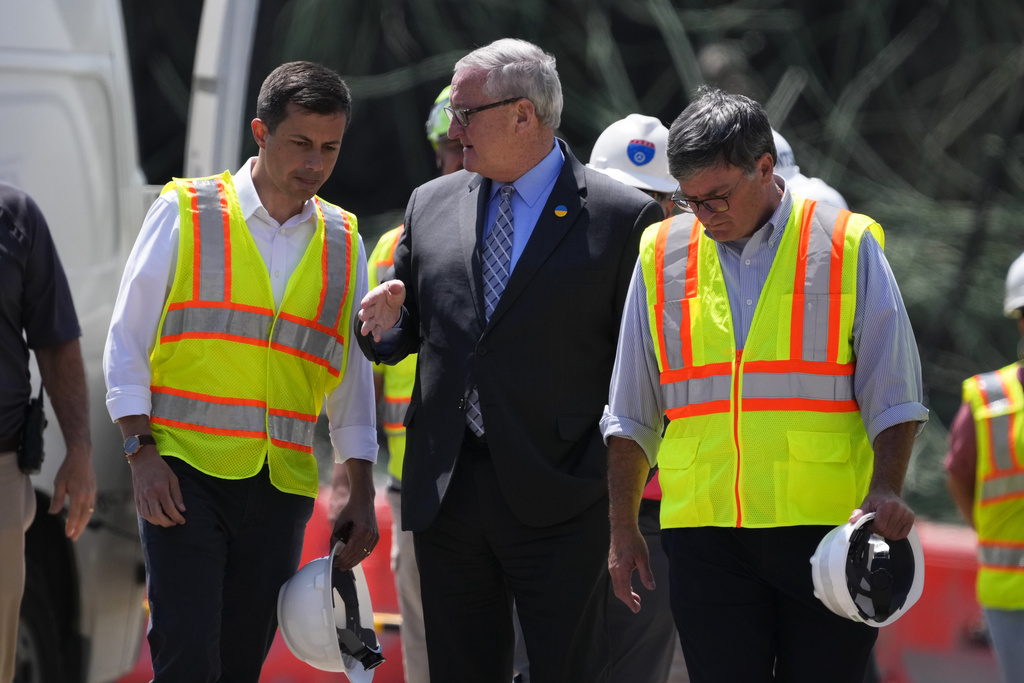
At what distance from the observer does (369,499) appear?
3.99 metres

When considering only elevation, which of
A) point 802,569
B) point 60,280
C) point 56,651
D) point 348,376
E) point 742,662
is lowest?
point 56,651

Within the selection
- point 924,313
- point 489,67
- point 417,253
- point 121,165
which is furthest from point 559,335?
→ point 924,313

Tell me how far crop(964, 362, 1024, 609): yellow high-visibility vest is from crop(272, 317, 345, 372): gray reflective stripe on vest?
2037 mm

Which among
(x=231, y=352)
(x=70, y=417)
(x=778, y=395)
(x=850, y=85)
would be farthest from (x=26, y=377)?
(x=850, y=85)

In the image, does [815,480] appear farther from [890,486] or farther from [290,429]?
[290,429]

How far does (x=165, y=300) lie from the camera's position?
3736 mm

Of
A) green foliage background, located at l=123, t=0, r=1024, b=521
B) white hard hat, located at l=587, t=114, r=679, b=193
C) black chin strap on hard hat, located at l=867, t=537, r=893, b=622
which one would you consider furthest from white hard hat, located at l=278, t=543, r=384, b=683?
green foliage background, located at l=123, t=0, r=1024, b=521

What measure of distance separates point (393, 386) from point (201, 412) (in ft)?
4.63

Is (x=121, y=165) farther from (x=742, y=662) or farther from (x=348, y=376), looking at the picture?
(x=742, y=662)

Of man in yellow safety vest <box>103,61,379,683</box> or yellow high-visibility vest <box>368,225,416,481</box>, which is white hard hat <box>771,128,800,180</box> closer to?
yellow high-visibility vest <box>368,225,416,481</box>

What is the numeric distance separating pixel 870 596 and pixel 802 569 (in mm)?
220

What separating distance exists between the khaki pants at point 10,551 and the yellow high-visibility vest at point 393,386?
141 centimetres

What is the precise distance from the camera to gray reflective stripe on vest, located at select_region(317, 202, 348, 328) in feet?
12.9

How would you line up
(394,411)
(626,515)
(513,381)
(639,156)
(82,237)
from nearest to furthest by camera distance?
1. (626,515)
2. (513,381)
3. (82,237)
4. (639,156)
5. (394,411)
